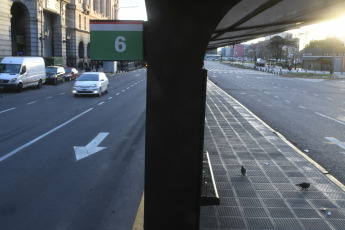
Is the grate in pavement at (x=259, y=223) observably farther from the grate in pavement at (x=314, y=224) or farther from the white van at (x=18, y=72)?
the white van at (x=18, y=72)

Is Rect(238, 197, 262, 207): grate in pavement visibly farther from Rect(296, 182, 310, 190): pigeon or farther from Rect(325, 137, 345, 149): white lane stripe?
Rect(325, 137, 345, 149): white lane stripe

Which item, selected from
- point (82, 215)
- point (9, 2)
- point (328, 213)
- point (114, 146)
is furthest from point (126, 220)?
point (9, 2)

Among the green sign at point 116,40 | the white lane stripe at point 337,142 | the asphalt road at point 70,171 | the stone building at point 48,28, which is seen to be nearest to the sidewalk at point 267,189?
the asphalt road at point 70,171

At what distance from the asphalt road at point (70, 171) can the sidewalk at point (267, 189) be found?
1714mm

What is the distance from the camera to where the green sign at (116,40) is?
3.90 m

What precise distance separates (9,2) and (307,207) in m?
38.5

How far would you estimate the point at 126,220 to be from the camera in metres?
5.64

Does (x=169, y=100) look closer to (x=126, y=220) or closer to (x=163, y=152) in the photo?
(x=163, y=152)

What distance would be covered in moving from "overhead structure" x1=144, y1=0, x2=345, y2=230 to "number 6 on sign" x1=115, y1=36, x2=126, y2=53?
27 centimetres

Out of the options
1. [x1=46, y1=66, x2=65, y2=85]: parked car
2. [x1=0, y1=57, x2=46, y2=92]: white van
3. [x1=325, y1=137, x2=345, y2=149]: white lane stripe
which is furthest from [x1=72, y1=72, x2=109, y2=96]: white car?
[x1=325, y1=137, x2=345, y2=149]: white lane stripe

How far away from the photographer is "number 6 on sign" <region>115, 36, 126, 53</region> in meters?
3.94

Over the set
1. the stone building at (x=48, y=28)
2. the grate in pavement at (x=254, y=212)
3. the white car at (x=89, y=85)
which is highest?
the stone building at (x=48, y=28)

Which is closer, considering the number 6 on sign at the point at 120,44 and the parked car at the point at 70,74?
the number 6 on sign at the point at 120,44

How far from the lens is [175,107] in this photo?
3.54 meters
